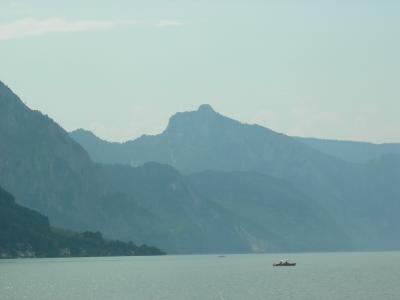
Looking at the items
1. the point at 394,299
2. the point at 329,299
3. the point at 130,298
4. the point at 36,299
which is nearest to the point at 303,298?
the point at 329,299

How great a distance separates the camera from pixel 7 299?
198625 mm

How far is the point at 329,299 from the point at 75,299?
1999 inches

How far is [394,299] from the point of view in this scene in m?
189

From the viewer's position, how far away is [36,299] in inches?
7790

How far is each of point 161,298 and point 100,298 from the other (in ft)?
40.4

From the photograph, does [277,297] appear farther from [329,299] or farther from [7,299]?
[7,299]

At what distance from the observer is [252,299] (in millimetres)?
194875

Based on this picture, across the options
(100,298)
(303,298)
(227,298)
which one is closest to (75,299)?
(100,298)

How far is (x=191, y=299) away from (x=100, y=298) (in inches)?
742

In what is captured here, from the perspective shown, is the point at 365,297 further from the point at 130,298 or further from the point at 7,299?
the point at 7,299

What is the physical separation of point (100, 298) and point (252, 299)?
30775 mm

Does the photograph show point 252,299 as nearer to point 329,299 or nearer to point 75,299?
point 329,299

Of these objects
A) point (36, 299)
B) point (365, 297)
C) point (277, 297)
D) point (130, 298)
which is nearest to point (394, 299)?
point (365, 297)

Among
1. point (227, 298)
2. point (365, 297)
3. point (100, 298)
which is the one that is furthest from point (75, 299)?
point (365, 297)
